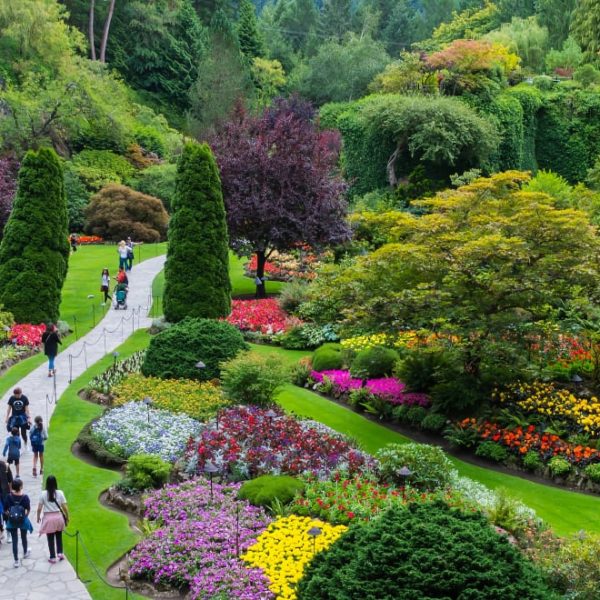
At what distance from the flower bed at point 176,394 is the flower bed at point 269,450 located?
1.55 m

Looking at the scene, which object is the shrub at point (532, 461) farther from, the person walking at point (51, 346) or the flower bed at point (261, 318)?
Result: the person walking at point (51, 346)

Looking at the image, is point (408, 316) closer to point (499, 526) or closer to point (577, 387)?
point (577, 387)

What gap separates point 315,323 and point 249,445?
11.6 metres

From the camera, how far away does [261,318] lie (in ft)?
93.8

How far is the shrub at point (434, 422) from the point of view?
19438 mm

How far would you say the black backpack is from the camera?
12.4 meters

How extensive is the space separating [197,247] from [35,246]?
4837 millimetres

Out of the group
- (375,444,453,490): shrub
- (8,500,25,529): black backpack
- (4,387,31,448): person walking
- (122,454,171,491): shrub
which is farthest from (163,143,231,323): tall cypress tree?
(8,500,25,529): black backpack

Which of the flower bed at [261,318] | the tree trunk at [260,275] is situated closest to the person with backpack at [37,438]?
the flower bed at [261,318]

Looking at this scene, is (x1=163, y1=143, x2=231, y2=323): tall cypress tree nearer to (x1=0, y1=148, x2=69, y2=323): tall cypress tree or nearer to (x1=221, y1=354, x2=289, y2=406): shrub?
(x1=0, y1=148, x2=69, y2=323): tall cypress tree

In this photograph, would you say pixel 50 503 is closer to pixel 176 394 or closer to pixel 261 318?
pixel 176 394

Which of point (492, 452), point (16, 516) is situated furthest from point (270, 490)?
point (492, 452)

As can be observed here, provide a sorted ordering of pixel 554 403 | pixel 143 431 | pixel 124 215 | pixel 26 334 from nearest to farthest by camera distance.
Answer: pixel 143 431 → pixel 554 403 → pixel 26 334 → pixel 124 215

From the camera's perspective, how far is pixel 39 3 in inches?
1992
